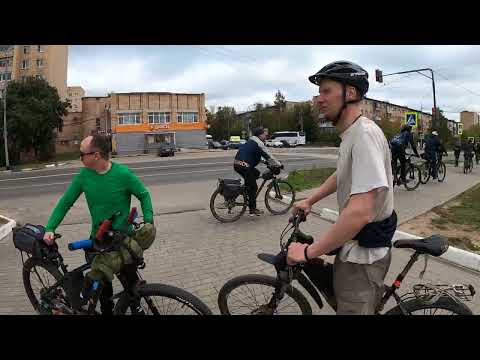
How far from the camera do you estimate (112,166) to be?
99.4 inches

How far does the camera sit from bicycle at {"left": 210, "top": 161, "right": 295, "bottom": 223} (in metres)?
6.11

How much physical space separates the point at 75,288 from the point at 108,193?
0.75 meters

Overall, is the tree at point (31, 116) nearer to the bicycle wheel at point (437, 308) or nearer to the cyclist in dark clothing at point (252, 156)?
the cyclist in dark clothing at point (252, 156)

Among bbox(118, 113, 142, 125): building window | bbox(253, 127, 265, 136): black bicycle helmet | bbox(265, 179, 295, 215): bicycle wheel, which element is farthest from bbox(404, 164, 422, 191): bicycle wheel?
bbox(118, 113, 142, 125): building window

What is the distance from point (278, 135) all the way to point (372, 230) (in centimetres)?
5657

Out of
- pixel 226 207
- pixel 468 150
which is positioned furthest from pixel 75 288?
pixel 468 150

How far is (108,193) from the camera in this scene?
8.10 feet

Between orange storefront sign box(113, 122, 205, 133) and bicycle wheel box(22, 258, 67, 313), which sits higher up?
orange storefront sign box(113, 122, 205, 133)

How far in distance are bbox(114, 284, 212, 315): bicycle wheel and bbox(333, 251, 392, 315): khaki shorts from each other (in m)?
0.84

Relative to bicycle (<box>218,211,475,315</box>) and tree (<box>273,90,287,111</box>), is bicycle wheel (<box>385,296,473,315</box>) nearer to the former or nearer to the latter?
bicycle (<box>218,211,475,315</box>)

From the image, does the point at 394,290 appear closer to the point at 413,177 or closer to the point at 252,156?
the point at 252,156
